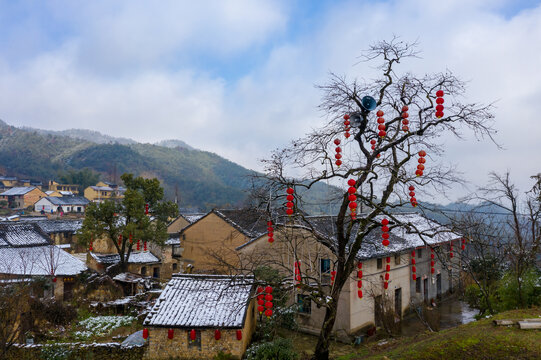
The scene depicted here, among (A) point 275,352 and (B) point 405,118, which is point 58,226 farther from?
(B) point 405,118

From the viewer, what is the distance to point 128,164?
87.5 m

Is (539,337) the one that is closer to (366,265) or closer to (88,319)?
(366,265)

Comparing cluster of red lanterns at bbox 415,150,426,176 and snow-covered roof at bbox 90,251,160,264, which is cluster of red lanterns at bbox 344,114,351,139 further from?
snow-covered roof at bbox 90,251,160,264

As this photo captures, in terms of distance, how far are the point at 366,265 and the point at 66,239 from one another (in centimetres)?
3394

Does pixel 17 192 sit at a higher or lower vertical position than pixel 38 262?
higher

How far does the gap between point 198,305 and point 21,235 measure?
19.2 m

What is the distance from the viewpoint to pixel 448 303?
2244 cm

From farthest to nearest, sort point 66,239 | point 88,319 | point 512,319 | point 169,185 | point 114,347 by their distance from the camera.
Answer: point 169,185 < point 66,239 < point 88,319 < point 114,347 < point 512,319

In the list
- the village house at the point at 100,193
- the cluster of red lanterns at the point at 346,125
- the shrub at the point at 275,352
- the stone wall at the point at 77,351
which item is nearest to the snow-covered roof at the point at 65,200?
the village house at the point at 100,193

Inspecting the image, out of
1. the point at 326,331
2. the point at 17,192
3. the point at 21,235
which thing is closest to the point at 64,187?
the point at 17,192

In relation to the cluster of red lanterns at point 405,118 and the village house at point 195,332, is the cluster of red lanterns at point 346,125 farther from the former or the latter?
the village house at point 195,332

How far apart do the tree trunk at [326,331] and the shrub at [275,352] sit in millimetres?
2211

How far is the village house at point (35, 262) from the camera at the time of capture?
20281 mm

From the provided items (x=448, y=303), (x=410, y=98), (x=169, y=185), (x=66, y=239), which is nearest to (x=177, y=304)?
(x=410, y=98)
